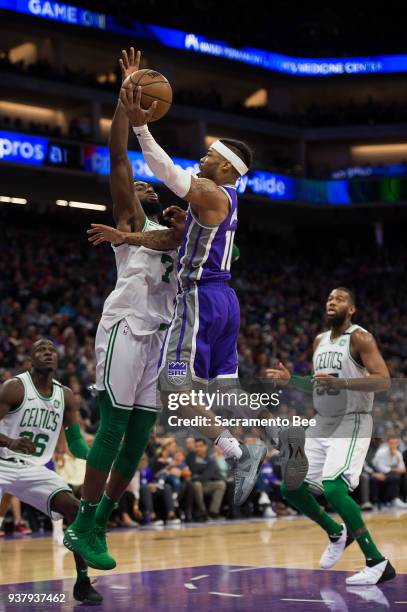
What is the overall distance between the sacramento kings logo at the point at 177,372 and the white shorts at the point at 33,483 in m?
2.15

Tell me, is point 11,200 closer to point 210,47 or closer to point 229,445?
point 210,47

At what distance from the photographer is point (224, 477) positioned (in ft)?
45.6

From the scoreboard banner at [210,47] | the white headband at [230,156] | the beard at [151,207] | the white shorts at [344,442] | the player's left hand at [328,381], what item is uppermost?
the scoreboard banner at [210,47]

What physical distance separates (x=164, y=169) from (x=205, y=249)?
55cm

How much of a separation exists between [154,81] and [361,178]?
26908 millimetres

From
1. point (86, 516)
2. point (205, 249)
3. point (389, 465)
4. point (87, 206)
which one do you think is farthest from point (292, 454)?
point (87, 206)

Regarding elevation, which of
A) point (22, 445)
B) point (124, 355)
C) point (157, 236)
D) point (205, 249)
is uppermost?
point (157, 236)

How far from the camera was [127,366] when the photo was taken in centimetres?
582

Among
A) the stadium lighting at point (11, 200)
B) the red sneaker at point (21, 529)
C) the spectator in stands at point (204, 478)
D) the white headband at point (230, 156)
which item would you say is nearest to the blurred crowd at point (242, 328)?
the spectator in stands at point (204, 478)

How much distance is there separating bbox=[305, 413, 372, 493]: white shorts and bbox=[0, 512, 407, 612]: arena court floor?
83 cm

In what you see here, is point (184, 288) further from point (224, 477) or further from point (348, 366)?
point (224, 477)

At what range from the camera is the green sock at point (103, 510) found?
604cm

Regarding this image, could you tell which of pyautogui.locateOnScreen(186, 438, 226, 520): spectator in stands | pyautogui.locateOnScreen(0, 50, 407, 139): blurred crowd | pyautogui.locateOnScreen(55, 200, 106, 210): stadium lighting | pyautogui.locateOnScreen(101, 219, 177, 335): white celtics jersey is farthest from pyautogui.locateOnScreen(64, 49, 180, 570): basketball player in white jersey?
pyautogui.locateOnScreen(55, 200, 106, 210): stadium lighting

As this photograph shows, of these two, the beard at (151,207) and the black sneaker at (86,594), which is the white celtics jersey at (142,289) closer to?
the beard at (151,207)
